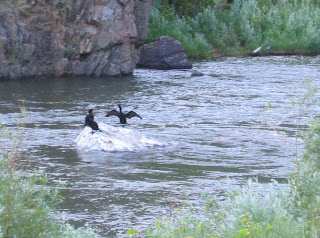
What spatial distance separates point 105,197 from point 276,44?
1066 inches

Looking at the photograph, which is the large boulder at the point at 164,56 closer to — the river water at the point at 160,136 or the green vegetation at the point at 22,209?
the river water at the point at 160,136

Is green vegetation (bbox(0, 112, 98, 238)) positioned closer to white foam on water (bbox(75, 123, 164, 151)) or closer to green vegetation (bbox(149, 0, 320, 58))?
white foam on water (bbox(75, 123, 164, 151))

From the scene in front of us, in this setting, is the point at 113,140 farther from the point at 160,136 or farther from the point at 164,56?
the point at 164,56

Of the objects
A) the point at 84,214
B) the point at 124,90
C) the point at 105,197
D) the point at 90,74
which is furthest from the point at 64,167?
the point at 90,74

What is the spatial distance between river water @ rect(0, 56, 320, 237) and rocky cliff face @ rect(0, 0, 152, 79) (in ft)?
3.17

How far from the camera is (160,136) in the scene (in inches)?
617

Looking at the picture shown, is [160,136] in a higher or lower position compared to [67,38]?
lower

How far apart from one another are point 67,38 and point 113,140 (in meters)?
13.3

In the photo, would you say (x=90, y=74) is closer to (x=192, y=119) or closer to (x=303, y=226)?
(x=192, y=119)

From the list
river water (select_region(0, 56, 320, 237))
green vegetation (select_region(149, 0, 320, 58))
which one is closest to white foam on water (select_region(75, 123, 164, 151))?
river water (select_region(0, 56, 320, 237))

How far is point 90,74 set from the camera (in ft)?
88.5

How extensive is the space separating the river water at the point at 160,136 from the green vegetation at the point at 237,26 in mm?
7819

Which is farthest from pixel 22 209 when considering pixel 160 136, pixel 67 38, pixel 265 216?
pixel 67 38

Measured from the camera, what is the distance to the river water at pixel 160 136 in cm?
1050
